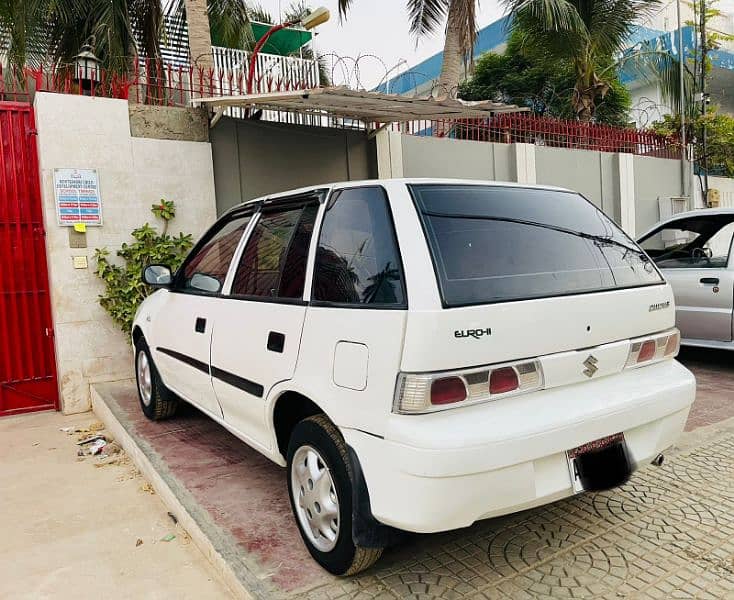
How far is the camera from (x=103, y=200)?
6027 mm

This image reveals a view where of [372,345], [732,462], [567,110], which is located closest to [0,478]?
[372,345]

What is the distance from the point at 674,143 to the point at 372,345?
12.5 m

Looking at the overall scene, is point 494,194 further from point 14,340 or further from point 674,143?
point 674,143

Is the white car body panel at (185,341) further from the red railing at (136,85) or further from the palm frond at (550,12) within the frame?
the palm frond at (550,12)

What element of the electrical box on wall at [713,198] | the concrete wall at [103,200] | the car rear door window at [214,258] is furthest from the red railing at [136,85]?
the electrical box on wall at [713,198]

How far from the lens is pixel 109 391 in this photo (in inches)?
231

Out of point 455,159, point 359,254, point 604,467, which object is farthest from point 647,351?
point 455,159

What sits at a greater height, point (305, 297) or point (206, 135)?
point (206, 135)

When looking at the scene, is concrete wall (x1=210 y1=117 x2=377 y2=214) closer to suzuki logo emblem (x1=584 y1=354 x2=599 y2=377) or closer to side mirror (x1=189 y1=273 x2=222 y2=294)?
side mirror (x1=189 y1=273 x2=222 y2=294)

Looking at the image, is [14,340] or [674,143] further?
[674,143]

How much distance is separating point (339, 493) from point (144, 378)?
313cm

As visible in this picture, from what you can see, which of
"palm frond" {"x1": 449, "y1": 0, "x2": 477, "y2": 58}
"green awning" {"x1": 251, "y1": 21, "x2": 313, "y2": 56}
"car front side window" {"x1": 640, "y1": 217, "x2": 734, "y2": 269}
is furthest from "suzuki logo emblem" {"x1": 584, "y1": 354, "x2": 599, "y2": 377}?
"green awning" {"x1": 251, "y1": 21, "x2": 313, "y2": 56}

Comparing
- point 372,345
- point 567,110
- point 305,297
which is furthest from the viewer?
point 567,110

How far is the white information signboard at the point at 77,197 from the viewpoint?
5.77m
